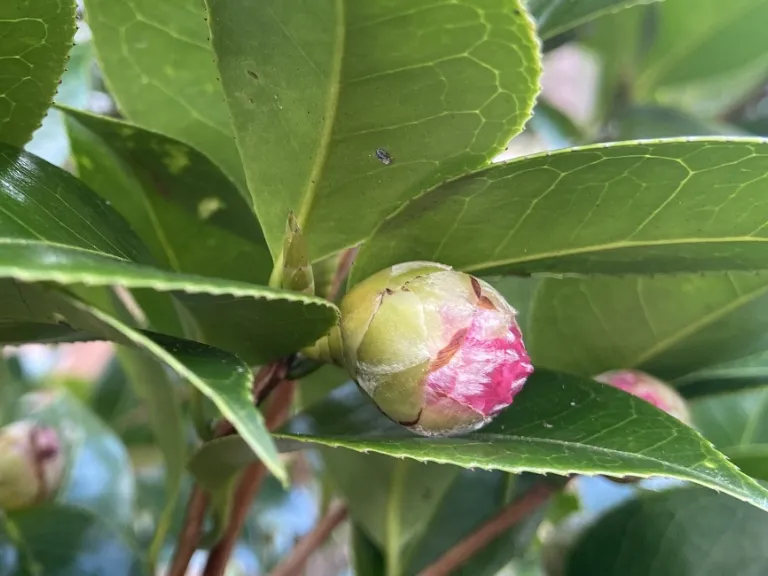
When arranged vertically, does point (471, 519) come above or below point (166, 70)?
below

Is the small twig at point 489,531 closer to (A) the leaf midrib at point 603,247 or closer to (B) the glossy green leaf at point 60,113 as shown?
(A) the leaf midrib at point 603,247

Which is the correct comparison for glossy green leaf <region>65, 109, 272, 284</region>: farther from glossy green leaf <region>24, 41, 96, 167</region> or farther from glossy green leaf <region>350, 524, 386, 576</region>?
glossy green leaf <region>350, 524, 386, 576</region>

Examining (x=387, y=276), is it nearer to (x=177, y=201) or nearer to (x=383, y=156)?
(x=383, y=156)

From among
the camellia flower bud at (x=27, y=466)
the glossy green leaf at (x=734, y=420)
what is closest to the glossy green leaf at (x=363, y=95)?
the camellia flower bud at (x=27, y=466)

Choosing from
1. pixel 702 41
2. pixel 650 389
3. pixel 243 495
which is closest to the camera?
pixel 650 389

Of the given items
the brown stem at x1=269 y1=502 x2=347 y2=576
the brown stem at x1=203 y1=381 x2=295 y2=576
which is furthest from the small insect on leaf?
the brown stem at x1=269 y1=502 x2=347 y2=576

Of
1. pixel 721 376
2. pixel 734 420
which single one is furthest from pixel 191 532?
pixel 734 420

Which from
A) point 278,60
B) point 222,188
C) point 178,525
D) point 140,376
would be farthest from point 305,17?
point 178,525

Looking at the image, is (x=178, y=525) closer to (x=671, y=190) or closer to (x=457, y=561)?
(x=457, y=561)
